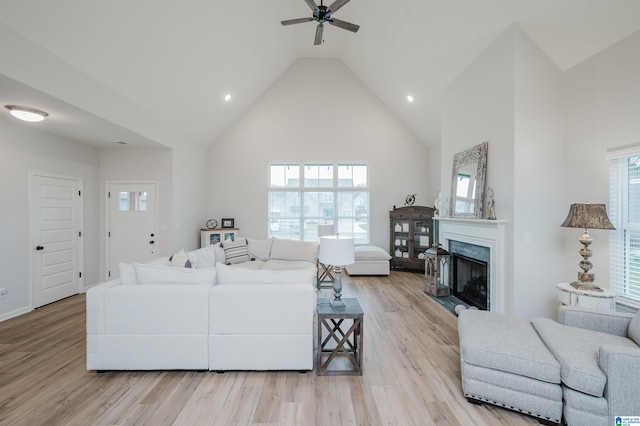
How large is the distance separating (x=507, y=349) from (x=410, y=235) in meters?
4.54

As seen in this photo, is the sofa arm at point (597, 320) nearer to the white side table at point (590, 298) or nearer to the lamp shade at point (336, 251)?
the white side table at point (590, 298)

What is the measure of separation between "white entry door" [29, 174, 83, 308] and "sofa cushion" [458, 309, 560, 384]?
5593 millimetres

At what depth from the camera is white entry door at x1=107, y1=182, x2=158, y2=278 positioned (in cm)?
517

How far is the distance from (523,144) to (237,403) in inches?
151

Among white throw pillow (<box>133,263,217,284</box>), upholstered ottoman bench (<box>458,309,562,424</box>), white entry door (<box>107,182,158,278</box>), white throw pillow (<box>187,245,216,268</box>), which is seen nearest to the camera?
upholstered ottoman bench (<box>458,309,562,424</box>)

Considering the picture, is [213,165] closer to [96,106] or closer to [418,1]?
[96,106]

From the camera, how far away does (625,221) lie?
9.35 ft

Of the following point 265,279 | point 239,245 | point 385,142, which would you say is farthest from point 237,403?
point 385,142

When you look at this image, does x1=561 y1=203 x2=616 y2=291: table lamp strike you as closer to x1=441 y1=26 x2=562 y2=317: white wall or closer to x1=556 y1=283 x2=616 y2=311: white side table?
x1=556 y1=283 x2=616 y2=311: white side table

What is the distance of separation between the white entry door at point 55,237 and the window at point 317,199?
373cm

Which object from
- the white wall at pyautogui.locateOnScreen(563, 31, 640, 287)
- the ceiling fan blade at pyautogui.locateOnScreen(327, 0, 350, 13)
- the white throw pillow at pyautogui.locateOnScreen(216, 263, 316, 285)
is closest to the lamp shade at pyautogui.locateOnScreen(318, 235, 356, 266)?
the white throw pillow at pyautogui.locateOnScreen(216, 263, 316, 285)

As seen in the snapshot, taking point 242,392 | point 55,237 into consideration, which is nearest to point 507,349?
point 242,392

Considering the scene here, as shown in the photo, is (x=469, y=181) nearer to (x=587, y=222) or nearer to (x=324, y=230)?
(x=587, y=222)

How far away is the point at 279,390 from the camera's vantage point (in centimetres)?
222
